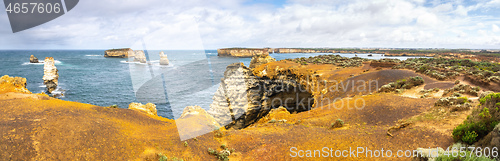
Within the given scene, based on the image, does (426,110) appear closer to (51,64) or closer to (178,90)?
(178,90)

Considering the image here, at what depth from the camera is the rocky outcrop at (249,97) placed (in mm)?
30750

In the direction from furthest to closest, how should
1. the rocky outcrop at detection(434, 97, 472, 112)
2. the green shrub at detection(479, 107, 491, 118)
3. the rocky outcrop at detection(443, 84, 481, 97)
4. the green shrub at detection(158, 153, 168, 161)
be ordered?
the rocky outcrop at detection(443, 84, 481, 97) → the rocky outcrop at detection(434, 97, 472, 112) → the green shrub at detection(158, 153, 168, 161) → the green shrub at detection(479, 107, 491, 118)

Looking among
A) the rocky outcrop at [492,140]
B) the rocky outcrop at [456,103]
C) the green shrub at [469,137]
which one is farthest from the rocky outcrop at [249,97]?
the rocky outcrop at [492,140]

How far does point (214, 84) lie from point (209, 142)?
4680 cm

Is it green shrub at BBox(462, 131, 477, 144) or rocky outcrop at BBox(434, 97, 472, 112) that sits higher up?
rocky outcrop at BBox(434, 97, 472, 112)

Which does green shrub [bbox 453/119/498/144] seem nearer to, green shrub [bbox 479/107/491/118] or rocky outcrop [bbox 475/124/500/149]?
green shrub [bbox 479/107/491/118]

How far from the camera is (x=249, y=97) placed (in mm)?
32781

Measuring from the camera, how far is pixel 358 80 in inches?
997

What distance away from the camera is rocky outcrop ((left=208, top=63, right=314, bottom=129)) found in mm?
30750

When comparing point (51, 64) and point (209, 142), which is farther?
point (51, 64)

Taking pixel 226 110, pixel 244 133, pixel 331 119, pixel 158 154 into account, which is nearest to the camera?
pixel 158 154

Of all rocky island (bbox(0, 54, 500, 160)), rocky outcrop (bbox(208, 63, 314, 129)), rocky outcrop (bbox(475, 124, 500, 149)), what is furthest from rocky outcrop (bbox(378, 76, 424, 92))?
rocky outcrop (bbox(475, 124, 500, 149))

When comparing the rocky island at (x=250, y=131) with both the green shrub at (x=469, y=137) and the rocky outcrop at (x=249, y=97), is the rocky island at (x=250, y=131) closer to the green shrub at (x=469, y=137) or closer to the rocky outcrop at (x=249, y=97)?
the green shrub at (x=469, y=137)

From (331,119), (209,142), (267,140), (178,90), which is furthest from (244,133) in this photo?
(178,90)
